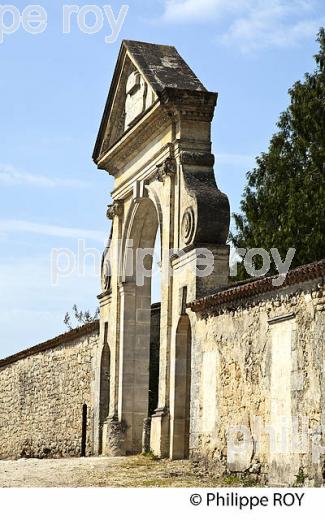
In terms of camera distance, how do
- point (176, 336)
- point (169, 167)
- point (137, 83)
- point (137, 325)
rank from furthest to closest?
point (137, 325) < point (137, 83) < point (169, 167) < point (176, 336)

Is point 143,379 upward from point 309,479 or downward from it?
upward

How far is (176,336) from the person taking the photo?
18766 millimetres

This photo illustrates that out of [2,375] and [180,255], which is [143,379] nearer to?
[180,255]

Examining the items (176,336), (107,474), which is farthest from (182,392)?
(107,474)

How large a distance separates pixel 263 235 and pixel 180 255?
12.5 m

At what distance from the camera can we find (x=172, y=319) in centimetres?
1908

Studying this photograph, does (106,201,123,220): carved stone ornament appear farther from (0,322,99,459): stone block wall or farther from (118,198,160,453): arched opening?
(0,322,99,459): stone block wall

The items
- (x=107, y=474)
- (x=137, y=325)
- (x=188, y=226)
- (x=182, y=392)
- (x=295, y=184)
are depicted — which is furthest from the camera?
(x=295, y=184)

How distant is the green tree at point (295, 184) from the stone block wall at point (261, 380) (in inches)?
507

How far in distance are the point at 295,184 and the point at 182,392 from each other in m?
13.5

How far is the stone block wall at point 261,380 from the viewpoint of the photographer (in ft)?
42.8

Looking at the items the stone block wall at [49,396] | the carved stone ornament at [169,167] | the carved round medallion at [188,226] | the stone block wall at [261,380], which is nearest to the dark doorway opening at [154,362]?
the stone block wall at [49,396]

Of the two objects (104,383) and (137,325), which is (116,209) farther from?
(104,383)
